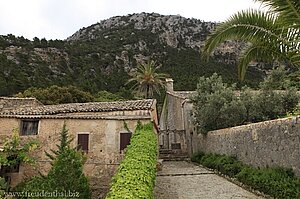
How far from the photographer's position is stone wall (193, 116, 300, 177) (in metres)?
8.70

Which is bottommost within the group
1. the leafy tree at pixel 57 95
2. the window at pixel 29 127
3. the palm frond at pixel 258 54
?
the window at pixel 29 127

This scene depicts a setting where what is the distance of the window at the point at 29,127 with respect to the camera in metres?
Answer: 15.9

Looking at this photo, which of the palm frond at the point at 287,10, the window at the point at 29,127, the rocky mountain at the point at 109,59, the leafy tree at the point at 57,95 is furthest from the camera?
the rocky mountain at the point at 109,59

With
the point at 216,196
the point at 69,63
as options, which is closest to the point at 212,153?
the point at 216,196

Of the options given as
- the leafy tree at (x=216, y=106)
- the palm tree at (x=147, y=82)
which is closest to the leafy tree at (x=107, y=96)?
the palm tree at (x=147, y=82)

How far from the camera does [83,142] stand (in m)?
15.4

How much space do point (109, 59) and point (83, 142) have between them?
120 ft

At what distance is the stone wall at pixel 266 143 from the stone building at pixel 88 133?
4.64 meters

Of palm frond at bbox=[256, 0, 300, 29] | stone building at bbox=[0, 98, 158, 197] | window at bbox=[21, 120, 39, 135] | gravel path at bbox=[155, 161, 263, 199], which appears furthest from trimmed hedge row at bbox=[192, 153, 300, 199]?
window at bbox=[21, 120, 39, 135]

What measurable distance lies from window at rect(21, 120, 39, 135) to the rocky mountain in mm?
23199

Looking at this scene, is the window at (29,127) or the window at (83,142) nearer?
the window at (83,142)

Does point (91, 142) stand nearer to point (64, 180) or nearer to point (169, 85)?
point (64, 180)

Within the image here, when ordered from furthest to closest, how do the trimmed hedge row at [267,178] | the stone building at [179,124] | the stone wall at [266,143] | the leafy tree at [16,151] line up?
the stone building at [179,124] → the leafy tree at [16,151] → the stone wall at [266,143] → the trimmed hedge row at [267,178]

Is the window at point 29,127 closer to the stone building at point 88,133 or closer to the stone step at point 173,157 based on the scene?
the stone building at point 88,133
